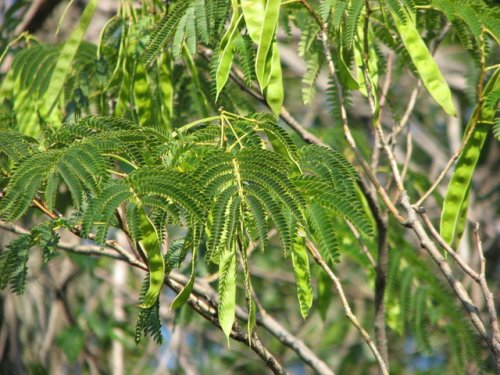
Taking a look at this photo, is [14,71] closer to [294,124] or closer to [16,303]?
[294,124]

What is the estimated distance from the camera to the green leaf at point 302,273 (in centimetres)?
195

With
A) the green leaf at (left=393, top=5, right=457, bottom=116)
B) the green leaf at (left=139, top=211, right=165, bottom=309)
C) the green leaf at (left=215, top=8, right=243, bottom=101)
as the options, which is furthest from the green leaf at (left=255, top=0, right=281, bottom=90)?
the green leaf at (left=139, top=211, right=165, bottom=309)

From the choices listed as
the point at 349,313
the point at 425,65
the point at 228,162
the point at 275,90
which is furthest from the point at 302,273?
the point at 425,65

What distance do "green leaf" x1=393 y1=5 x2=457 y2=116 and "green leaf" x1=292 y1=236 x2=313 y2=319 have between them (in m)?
0.51

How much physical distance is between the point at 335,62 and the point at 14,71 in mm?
1009

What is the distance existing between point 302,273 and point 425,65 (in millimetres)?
632

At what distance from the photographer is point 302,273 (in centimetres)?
195

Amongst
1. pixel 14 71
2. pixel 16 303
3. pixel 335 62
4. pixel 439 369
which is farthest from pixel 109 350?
pixel 335 62

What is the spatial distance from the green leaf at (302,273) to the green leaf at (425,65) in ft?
1.68

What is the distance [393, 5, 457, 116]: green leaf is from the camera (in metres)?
2.17

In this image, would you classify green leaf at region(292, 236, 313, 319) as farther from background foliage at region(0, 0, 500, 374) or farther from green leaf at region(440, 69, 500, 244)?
green leaf at region(440, 69, 500, 244)

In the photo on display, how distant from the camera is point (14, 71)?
2.86 meters

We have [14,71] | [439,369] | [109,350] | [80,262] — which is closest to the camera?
[14,71]

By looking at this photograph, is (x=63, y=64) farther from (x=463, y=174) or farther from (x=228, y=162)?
(x=463, y=174)
